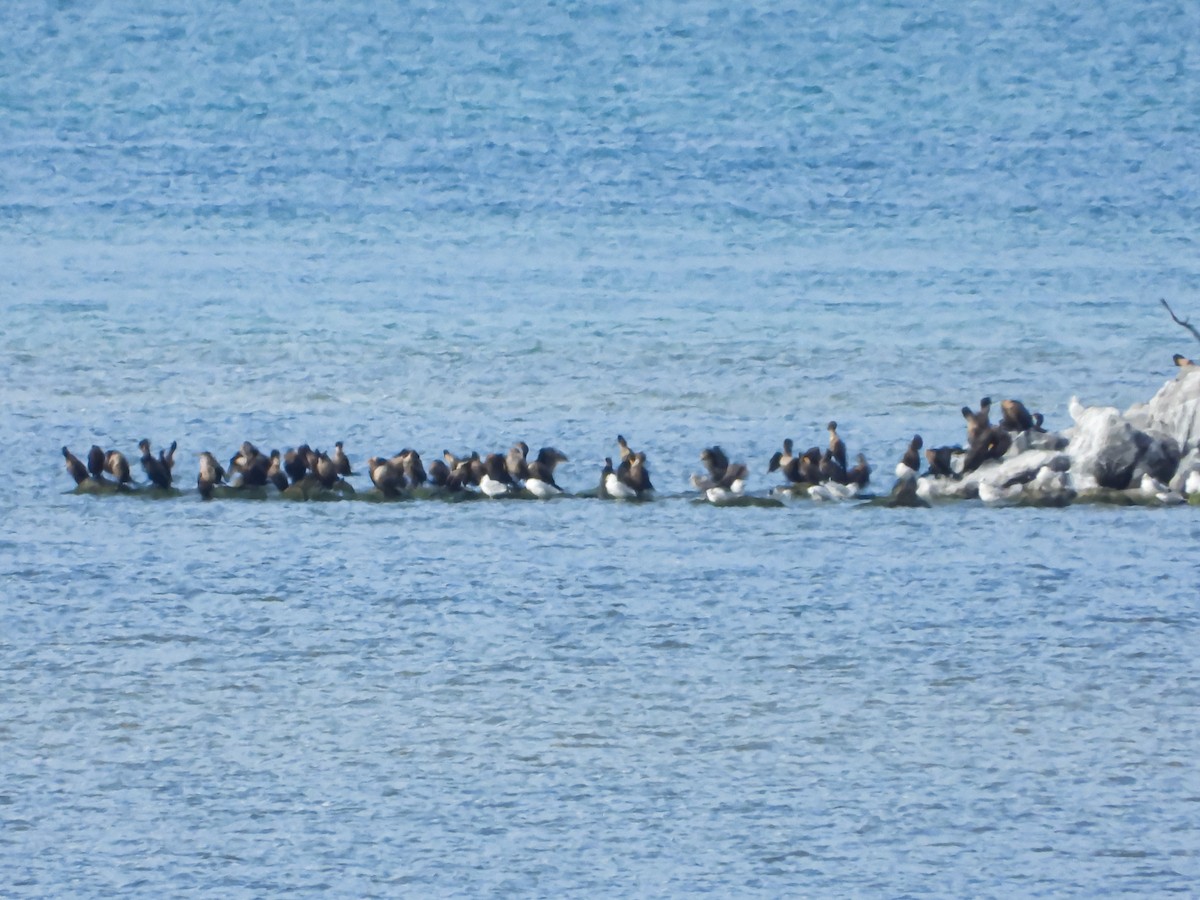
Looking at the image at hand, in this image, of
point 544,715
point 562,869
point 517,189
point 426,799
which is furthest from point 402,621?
point 517,189

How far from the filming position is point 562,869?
1437cm

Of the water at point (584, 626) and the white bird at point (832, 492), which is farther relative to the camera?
the white bird at point (832, 492)

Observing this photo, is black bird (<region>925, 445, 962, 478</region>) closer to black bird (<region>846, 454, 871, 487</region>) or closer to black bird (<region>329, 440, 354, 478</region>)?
black bird (<region>846, 454, 871, 487</region>)

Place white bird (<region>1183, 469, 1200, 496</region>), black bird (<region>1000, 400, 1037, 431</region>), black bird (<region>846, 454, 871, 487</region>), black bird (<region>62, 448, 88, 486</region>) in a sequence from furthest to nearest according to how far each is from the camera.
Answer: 1. black bird (<region>62, 448, 88, 486</region>)
2. black bird (<region>1000, 400, 1037, 431</region>)
3. black bird (<region>846, 454, 871, 487</region>)
4. white bird (<region>1183, 469, 1200, 496</region>)

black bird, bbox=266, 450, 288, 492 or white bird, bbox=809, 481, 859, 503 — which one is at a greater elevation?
black bird, bbox=266, 450, 288, 492

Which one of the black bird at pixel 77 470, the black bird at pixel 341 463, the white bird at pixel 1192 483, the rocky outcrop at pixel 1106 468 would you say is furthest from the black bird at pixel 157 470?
the white bird at pixel 1192 483

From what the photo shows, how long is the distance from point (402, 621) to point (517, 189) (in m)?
62.3

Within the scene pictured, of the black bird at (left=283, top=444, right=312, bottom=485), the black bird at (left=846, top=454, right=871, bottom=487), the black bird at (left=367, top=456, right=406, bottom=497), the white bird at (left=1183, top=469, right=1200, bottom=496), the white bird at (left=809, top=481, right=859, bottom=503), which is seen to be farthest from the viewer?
the black bird at (left=283, top=444, right=312, bottom=485)

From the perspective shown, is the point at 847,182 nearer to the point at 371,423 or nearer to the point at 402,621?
the point at 371,423

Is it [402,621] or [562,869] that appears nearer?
[562,869]

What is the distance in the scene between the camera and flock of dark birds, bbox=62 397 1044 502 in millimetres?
26312

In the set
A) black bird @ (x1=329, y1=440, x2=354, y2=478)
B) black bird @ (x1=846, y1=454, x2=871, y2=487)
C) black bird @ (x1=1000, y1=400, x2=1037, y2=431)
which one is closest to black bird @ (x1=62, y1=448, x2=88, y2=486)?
black bird @ (x1=329, y1=440, x2=354, y2=478)

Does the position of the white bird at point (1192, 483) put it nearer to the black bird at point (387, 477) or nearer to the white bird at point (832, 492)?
the white bird at point (832, 492)

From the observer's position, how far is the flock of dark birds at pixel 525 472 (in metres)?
26.3
